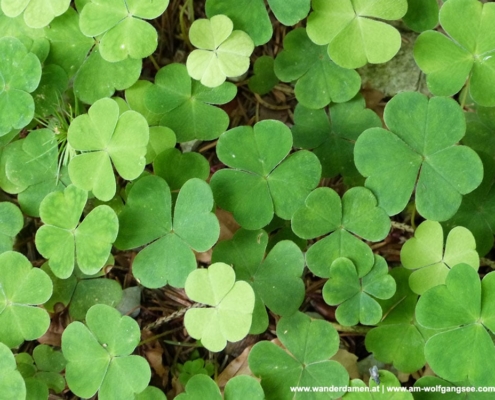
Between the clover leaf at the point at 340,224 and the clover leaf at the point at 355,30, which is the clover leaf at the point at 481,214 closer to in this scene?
the clover leaf at the point at 340,224

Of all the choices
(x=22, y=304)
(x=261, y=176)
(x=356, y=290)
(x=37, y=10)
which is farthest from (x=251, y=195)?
(x=37, y=10)

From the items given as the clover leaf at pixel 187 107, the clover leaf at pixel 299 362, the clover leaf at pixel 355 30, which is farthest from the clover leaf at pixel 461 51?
the clover leaf at pixel 299 362

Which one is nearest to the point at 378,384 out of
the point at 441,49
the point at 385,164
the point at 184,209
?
the point at 385,164

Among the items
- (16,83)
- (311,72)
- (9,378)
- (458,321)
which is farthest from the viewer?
(311,72)

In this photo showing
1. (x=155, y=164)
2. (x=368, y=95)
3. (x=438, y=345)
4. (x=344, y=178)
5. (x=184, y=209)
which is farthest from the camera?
(x=368, y=95)

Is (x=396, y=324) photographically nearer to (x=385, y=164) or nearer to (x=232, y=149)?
(x=385, y=164)

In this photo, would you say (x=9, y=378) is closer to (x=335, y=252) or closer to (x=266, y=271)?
(x=266, y=271)
